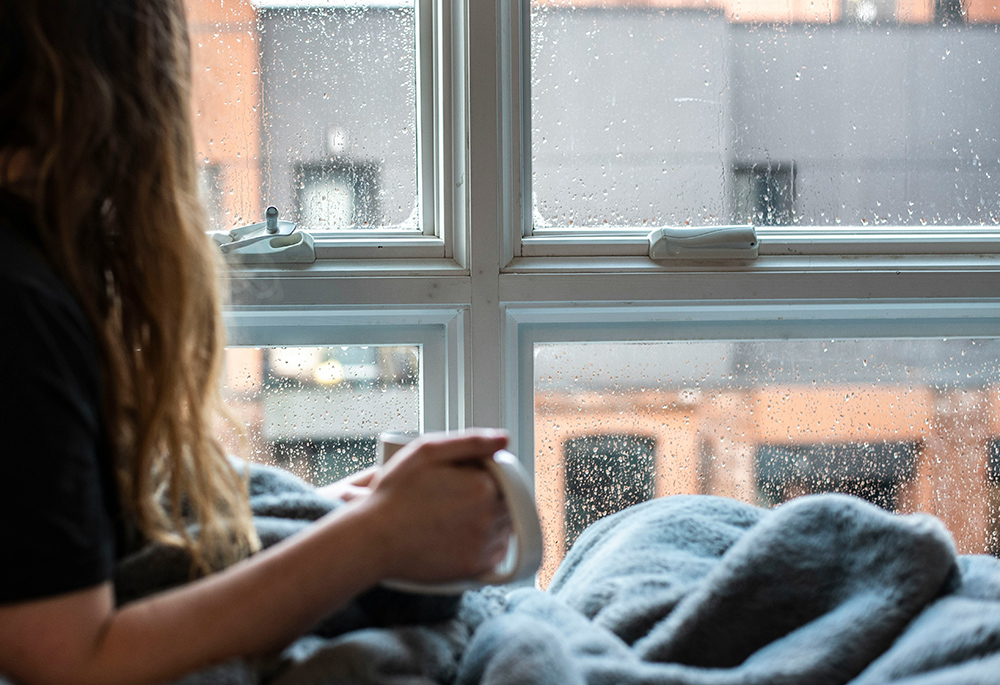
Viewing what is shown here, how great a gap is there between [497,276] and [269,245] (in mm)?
302

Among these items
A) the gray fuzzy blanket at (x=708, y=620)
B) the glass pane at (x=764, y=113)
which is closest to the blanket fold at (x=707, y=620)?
the gray fuzzy blanket at (x=708, y=620)

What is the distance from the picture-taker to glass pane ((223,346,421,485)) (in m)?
1.05

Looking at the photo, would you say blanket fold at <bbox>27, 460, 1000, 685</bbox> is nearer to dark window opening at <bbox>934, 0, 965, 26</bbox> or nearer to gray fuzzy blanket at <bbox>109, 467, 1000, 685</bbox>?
gray fuzzy blanket at <bbox>109, 467, 1000, 685</bbox>

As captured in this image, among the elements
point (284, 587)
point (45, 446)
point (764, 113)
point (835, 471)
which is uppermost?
point (764, 113)

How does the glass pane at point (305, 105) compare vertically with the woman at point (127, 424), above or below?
above

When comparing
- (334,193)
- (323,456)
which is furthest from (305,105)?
(323,456)

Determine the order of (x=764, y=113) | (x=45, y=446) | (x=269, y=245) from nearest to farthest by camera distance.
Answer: (x=45, y=446) → (x=269, y=245) → (x=764, y=113)

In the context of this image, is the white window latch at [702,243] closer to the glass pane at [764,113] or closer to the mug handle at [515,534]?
the glass pane at [764,113]

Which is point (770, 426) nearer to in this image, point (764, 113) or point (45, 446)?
point (764, 113)

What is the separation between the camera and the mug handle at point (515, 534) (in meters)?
0.53

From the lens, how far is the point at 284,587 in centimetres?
50

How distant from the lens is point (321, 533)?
1.72ft

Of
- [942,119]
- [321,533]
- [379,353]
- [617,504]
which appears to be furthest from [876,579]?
[942,119]

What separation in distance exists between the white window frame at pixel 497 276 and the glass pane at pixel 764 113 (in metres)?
0.05
